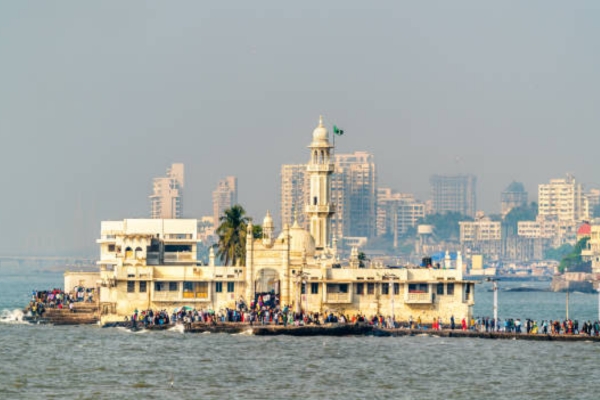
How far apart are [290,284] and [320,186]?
11.9 m

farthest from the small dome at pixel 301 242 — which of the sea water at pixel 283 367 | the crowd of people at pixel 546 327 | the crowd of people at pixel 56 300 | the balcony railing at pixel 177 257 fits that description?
the crowd of people at pixel 56 300

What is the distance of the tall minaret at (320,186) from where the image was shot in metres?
117

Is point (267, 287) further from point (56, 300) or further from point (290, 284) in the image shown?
point (56, 300)

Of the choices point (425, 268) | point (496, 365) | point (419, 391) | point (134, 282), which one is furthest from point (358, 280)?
point (419, 391)

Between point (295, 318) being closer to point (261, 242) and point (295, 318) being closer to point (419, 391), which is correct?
point (261, 242)

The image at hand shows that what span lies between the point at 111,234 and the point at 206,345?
32.6m

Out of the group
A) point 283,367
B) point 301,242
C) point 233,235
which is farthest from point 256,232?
point 283,367

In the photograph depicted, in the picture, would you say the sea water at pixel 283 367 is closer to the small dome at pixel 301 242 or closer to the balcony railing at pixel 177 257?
the small dome at pixel 301 242

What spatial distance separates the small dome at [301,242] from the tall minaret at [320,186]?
3.90 metres

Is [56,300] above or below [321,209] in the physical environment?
below

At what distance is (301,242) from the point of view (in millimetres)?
112000

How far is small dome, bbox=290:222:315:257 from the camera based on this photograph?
111688 mm

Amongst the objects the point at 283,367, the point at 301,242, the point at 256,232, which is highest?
the point at 256,232

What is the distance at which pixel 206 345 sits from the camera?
9494cm
